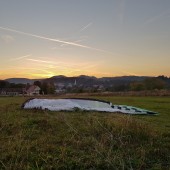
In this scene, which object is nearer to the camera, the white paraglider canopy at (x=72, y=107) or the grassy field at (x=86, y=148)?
the grassy field at (x=86, y=148)

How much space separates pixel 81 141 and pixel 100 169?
1499mm

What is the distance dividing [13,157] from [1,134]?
2008 millimetres

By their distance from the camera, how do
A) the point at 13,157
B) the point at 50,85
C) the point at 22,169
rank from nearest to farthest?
the point at 22,169
the point at 13,157
the point at 50,85

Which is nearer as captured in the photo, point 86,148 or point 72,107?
point 86,148

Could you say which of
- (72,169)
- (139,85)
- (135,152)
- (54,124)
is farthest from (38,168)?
(139,85)

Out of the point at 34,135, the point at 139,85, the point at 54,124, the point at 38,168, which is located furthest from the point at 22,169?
the point at 139,85

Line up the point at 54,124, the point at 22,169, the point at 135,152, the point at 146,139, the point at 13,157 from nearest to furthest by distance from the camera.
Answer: the point at 22,169 → the point at 13,157 → the point at 135,152 → the point at 146,139 → the point at 54,124

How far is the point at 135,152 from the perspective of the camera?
16.1 ft

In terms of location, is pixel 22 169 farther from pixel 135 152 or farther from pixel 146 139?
pixel 146 139

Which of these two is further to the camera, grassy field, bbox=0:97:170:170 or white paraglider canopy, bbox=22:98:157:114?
white paraglider canopy, bbox=22:98:157:114

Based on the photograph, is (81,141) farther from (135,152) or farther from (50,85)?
(50,85)

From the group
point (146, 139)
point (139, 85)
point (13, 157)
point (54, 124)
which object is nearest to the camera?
point (13, 157)

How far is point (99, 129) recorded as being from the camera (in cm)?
643

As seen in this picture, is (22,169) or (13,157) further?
(13,157)
